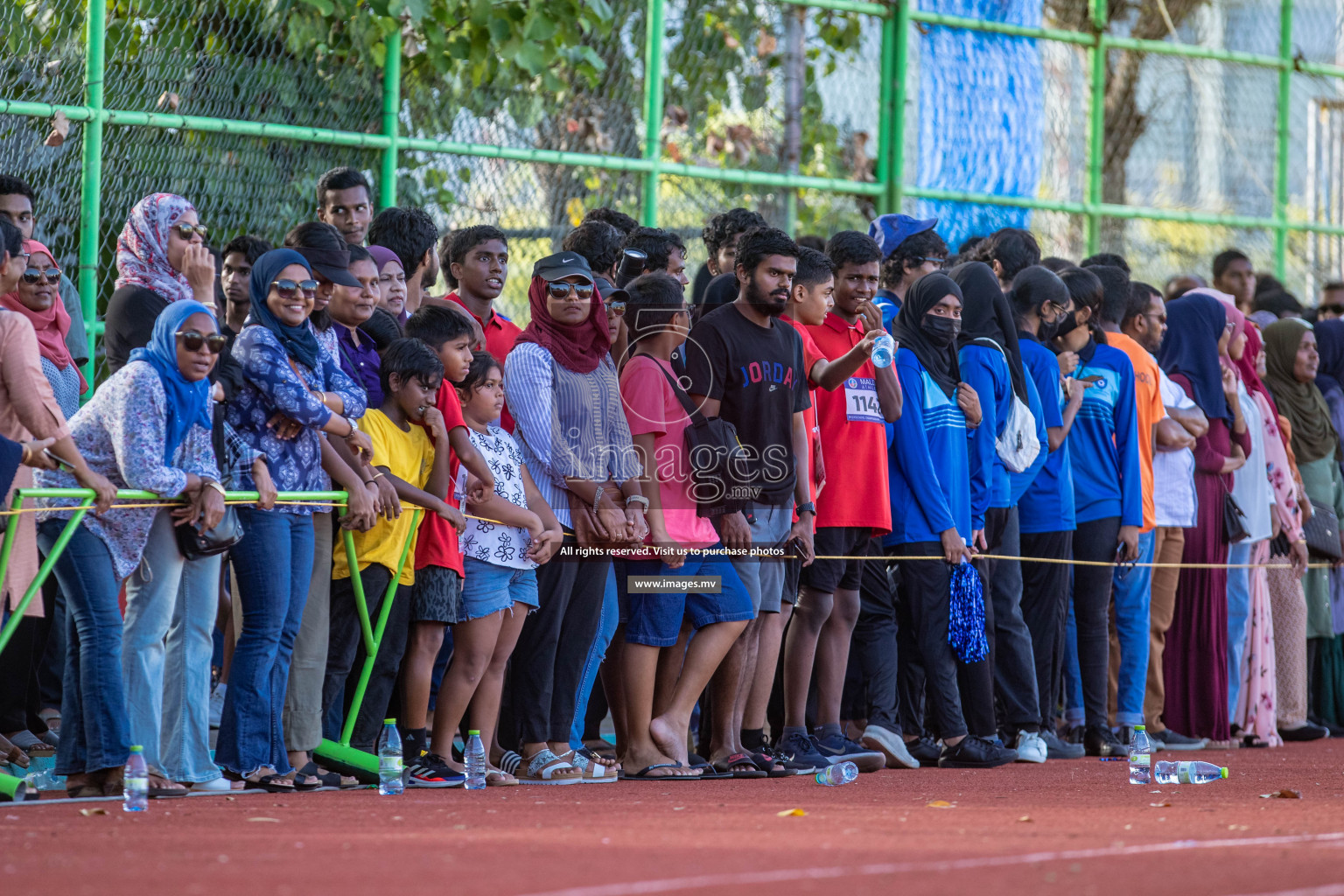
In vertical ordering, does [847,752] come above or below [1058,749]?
above

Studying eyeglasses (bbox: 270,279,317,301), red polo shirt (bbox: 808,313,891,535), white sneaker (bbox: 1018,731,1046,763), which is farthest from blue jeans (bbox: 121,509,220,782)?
white sneaker (bbox: 1018,731,1046,763)

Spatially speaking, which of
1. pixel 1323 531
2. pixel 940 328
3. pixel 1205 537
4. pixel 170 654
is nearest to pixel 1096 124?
pixel 1323 531

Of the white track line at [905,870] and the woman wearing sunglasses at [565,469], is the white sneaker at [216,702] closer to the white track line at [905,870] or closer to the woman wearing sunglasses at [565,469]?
the woman wearing sunglasses at [565,469]

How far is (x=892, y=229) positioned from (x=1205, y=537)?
265 cm

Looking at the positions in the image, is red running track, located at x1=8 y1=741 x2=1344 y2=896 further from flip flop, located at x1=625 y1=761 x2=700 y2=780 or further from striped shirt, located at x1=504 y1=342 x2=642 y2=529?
striped shirt, located at x1=504 y1=342 x2=642 y2=529

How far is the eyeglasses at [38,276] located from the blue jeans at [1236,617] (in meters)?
6.64

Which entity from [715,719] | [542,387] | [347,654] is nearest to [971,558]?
[715,719]

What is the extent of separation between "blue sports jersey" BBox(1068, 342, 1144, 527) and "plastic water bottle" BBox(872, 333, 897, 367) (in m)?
1.82

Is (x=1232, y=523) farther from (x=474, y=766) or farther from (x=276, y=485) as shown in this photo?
(x=276, y=485)

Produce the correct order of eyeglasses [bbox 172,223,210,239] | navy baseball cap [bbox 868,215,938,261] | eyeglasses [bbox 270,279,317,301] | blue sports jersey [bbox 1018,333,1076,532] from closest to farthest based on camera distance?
eyeglasses [bbox 270,279,317,301]
eyeglasses [bbox 172,223,210,239]
blue sports jersey [bbox 1018,333,1076,532]
navy baseball cap [bbox 868,215,938,261]

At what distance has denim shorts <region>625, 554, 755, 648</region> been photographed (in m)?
7.84

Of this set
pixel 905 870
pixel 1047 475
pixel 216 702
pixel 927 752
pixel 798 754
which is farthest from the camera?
pixel 1047 475

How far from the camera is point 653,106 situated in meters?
11.3

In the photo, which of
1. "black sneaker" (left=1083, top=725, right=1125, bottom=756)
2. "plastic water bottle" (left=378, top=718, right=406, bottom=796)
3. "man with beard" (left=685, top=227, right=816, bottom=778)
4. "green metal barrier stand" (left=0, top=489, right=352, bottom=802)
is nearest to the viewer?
"green metal barrier stand" (left=0, top=489, right=352, bottom=802)
